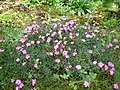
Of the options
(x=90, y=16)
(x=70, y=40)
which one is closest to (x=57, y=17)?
(x=90, y=16)

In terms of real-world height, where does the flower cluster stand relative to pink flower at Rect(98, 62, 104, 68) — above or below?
above

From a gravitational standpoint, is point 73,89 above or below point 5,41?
below

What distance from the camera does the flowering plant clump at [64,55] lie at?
4.40m

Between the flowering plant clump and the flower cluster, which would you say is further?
the flower cluster

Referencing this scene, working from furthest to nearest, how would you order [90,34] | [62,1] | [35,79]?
1. [62,1]
2. [90,34]
3. [35,79]

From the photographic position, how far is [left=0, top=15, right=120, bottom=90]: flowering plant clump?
4.40m

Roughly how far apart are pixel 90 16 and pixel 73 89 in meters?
2.68

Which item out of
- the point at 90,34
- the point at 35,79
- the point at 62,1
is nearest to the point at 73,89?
the point at 35,79

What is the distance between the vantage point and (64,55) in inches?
183

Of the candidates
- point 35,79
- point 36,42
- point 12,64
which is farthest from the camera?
point 36,42

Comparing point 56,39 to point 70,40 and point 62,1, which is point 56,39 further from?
point 62,1

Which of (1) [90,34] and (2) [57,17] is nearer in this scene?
(1) [90,34]

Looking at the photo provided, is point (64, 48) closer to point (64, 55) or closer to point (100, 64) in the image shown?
point (64, 55)

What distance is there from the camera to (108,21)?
639 cm
